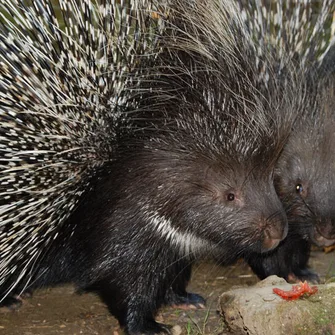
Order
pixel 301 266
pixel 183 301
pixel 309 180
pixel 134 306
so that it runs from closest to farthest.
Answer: pixel 134 306
pixel 309 180
pixel 183 301
pixel 301 266

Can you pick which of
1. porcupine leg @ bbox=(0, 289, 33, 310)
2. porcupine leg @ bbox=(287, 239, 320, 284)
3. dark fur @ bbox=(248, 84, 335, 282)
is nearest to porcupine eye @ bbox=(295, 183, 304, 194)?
dark fur @ bbox=(248, 84, 335, 282)

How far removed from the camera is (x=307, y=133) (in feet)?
13.0

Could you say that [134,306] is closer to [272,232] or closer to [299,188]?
[272,232]

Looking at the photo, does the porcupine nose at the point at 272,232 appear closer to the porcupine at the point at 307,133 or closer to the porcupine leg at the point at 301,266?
the porcupine at the point at 307,133

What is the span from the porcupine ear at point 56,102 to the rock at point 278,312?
85cm

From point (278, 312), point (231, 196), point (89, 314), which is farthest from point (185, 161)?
point (89, 314)

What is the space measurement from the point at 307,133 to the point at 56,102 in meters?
1.41

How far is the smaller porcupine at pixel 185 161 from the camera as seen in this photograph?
339 cm

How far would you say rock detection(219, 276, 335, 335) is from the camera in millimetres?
3211

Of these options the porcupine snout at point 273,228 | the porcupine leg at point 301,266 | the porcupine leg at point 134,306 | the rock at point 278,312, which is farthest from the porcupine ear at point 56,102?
the porcupine leg at point 301,266

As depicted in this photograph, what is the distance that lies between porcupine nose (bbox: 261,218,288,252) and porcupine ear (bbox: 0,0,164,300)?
74 cm

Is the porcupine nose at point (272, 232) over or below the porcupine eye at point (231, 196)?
below

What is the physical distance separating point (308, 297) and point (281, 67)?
44.5 inches

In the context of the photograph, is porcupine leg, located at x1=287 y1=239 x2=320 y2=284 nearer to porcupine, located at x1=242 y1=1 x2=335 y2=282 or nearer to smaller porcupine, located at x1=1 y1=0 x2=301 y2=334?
porcupine, located at x1=242 y1=1 x2=335 y2=282
